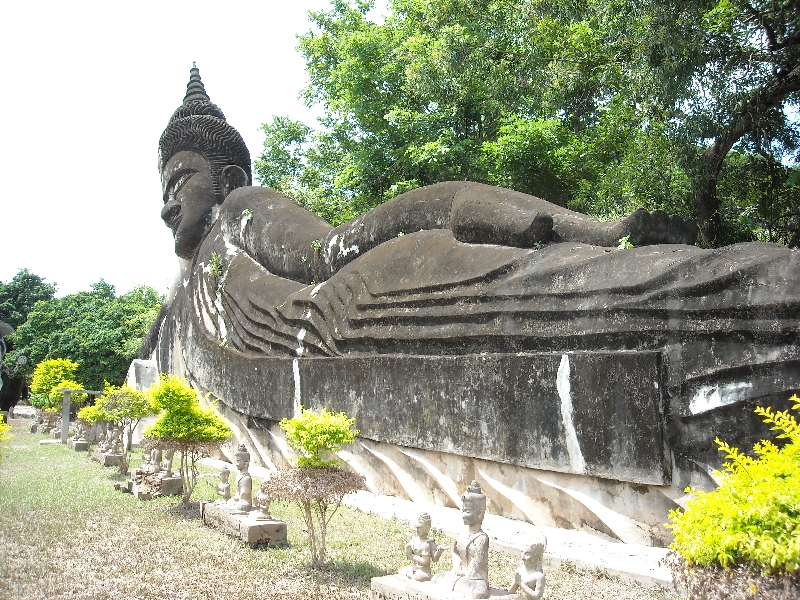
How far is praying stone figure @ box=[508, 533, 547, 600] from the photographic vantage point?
11.2ft

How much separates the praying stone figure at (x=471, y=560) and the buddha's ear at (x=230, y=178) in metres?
9.49

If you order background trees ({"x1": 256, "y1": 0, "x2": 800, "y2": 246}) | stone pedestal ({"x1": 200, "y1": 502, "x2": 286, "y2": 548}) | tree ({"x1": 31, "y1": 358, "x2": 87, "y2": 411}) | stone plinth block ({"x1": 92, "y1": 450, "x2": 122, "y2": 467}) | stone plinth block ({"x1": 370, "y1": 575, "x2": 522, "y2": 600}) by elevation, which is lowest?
stone plinth block ({"x1": 370, "y1": 575, "x2": 522, "y2": 600})

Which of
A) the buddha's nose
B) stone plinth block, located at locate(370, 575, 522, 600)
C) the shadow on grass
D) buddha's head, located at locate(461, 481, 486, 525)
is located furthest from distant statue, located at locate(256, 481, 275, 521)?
the buddha's nose

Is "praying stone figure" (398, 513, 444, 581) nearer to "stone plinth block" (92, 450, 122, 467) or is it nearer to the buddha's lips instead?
"stone plinth block" (92, 450, 122, 467)

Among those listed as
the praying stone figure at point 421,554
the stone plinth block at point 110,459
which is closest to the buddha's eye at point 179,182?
the stone plinth block at point 110,459

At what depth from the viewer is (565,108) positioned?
16.3 metres

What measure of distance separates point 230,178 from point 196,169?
60 centimetres

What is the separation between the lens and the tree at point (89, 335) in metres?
21.7

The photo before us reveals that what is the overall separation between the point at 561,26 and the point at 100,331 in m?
15.4

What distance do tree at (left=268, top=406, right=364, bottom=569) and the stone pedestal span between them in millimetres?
456

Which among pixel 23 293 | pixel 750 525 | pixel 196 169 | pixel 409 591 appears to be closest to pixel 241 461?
pixel 409 591

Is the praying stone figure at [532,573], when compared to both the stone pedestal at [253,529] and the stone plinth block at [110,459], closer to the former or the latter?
the stone pedestal at [253,529]

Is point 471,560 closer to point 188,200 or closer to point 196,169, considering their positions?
point 188,200

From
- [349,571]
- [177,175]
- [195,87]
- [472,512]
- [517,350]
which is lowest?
[349,571]
